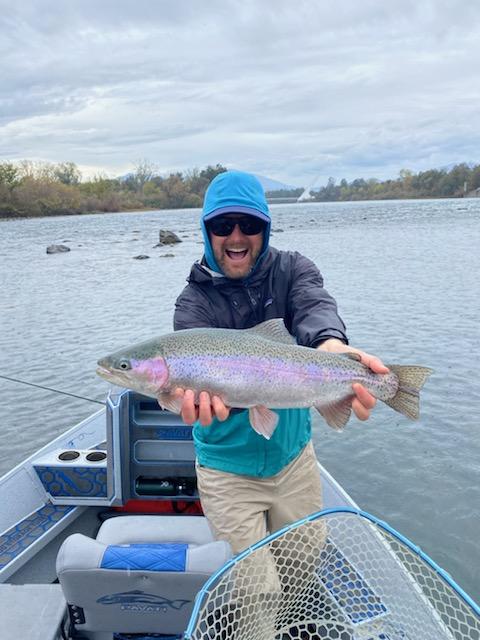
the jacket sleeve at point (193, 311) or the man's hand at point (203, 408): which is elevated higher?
the jacket sleeve at point (193, 311)

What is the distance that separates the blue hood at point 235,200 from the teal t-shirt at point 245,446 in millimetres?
1058

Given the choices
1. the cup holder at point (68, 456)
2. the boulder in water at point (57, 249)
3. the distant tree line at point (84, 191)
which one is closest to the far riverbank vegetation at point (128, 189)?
the distant tree line at point (84, 191)

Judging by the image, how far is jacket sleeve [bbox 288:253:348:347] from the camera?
363 centimetres

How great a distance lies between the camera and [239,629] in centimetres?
301

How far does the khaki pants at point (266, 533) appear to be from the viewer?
3.11 meters

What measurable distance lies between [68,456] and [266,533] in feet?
8.23

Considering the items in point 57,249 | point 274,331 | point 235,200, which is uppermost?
point 235,200

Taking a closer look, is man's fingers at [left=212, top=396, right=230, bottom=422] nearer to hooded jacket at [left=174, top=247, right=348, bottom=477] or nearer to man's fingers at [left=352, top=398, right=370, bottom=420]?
hooded jacket at [left=174, top=247, right=348, bottom=477]

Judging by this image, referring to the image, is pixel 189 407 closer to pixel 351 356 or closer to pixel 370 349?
pixel 351 356

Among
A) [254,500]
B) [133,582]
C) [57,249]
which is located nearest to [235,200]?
[254,500]

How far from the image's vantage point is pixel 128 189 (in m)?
161

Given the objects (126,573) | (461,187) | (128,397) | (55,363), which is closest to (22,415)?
(55,363)

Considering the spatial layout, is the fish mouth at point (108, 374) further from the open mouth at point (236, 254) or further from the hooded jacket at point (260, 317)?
the open mouth at point (236, 254)

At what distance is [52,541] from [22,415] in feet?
20.6
